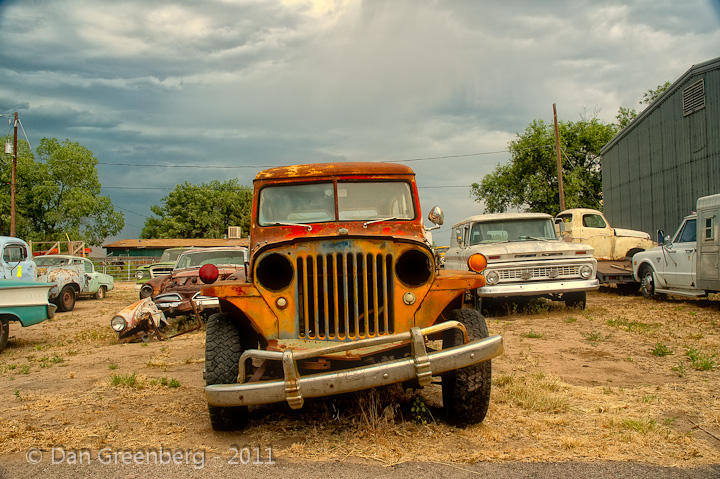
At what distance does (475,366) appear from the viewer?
398 cm

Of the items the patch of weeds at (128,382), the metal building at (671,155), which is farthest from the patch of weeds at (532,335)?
the metal building at (671,155)

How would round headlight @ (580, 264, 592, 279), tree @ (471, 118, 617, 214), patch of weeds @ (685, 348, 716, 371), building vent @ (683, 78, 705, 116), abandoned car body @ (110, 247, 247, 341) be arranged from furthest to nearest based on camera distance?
tree @ (471, 118, 617, 214)
building vent @ (683, 78, 705, 116)
round headlight @ (580, 264, 592, 279)
abandoned car body @ (110, 247, 247, 341)
patch of weeds @ (685, 348, 716, 371)

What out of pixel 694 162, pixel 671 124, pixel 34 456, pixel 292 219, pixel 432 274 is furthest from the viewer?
pixel 671 124

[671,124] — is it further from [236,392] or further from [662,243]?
[236,392]

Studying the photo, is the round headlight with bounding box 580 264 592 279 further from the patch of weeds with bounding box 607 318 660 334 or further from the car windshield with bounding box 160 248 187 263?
the car windshield with bounding box 160 248 187 263

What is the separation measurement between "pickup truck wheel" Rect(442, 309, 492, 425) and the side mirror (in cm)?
125

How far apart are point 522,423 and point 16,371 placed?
6.44 m

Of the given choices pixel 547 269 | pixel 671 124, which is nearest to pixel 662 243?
pixel 547 269

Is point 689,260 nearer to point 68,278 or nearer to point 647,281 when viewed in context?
point 647,281

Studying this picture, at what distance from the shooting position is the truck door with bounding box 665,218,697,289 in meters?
11.1

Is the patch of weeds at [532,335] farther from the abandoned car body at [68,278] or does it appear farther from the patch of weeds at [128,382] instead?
the abandoned car body at [68,278]

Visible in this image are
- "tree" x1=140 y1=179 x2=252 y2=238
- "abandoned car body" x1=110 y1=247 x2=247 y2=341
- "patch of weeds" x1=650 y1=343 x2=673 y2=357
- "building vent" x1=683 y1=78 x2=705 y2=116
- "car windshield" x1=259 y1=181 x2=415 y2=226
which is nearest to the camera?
"car windshield" x1=259 y1=181 x2=415 y2=226

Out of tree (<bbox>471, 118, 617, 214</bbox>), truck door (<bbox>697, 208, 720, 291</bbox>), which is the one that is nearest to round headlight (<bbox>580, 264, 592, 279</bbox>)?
truck door (<bbox>697, 208, 720, 291</bbox>)

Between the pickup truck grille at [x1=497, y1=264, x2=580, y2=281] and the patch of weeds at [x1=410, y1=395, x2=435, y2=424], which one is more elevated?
the pickup truck grille at [x1=497, y1=264, x2=580, y2=281]
